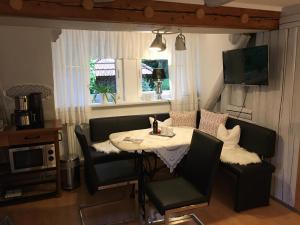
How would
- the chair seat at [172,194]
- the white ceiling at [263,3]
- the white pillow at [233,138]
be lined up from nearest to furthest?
1. the chair seat at [172,194]
2. the white ceiling at [263,3]
3. the white pillow at [233,138]

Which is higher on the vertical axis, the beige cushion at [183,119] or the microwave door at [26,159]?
Result: the beige cushion at [183,119]

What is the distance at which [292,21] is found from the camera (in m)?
2.83

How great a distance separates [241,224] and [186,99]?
2.53 metres

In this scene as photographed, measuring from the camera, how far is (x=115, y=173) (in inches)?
108

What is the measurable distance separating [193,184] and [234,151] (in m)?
1.03

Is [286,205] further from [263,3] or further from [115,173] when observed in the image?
[263,3]

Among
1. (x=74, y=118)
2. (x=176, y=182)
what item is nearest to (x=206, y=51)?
(x=74, y=118)

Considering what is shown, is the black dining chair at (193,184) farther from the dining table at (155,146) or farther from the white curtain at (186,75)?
the white curtain at (186,75)

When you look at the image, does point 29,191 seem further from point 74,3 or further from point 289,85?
point 289,85

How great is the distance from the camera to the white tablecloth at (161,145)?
2.72 meters

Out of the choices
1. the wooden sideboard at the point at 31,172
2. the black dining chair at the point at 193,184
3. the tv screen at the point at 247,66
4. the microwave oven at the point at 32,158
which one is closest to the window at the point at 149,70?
the tv screen at the point at 247,66

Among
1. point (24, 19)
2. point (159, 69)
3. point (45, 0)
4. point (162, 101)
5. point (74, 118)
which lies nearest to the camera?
point (45, 0)

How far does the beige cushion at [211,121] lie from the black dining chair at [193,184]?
1288 mm

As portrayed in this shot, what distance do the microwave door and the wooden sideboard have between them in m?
0.06
